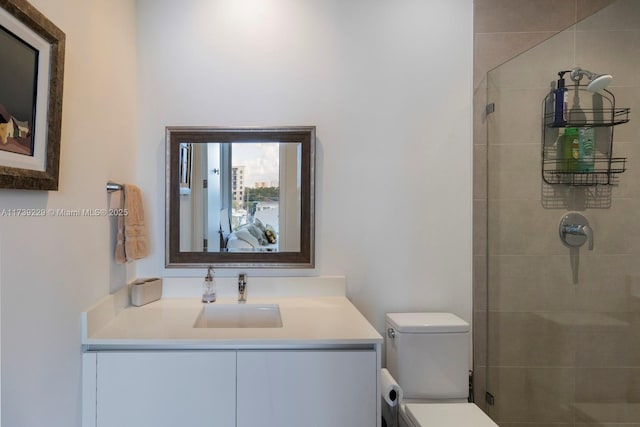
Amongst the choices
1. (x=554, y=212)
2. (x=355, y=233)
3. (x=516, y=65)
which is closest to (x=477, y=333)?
(x=554, y=212)

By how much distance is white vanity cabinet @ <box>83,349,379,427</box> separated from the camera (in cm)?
128

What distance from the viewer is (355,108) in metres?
1.91

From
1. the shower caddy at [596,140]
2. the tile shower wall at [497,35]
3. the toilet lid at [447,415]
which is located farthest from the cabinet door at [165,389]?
the shower caddy at [596,140]

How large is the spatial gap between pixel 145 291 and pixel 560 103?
2.24m

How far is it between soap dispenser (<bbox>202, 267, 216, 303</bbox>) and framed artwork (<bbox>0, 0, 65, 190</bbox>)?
2.86ft

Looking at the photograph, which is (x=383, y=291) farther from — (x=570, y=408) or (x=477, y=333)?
(x=570, y=408)

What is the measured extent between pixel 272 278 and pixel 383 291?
0.61m

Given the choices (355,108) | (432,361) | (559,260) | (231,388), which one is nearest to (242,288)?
(231,388)

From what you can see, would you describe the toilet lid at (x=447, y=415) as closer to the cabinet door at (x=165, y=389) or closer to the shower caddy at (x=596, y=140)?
the cabinet door at (x=165, y=389)

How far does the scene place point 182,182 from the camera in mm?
1855

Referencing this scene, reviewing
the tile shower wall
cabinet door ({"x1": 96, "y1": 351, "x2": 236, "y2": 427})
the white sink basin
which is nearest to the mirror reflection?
the white sink basin

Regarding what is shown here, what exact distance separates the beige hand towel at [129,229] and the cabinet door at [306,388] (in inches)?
28.8

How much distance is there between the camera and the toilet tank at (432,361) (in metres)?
1.74

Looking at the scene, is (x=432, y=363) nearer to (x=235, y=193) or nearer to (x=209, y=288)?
(x=209, y=288)
